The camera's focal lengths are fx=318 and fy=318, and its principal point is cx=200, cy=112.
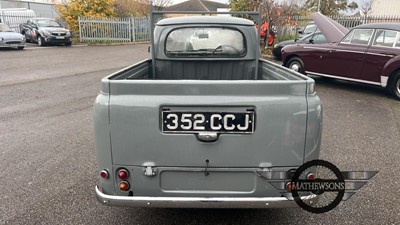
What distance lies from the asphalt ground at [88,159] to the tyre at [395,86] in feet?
0.76

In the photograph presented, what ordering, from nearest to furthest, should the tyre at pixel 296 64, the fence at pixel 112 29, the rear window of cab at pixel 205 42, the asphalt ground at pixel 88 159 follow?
the asphalt ground at pixel 88 159 < the rear window of cab at pixel 205 42 < the tyre at pixel 296 64 < the fence at pixel 112 29

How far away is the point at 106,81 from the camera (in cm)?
241

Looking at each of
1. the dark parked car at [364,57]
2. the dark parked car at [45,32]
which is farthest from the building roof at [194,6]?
the dark parked car at [364,57]

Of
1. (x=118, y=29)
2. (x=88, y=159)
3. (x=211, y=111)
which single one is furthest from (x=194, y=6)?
(x=211, y=111)

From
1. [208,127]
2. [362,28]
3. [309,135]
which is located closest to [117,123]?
[208,127]

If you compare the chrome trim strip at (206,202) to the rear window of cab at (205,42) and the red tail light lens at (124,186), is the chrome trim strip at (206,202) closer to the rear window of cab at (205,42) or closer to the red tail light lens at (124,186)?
the red tail light lens at (124,186)

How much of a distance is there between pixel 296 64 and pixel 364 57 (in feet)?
7.43

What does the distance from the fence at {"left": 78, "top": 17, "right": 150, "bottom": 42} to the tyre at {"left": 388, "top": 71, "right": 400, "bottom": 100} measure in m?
19.3

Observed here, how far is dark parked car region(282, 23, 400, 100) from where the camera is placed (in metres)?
7.75

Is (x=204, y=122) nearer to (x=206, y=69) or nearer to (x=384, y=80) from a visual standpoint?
(x=206, y=69)

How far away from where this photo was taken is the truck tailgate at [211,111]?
93.4 inches

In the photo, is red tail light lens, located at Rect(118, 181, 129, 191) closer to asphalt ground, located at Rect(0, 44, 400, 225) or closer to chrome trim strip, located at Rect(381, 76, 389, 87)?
asphalt ground, located at Rect(0, 44, 400, 225)

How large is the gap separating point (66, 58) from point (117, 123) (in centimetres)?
1384

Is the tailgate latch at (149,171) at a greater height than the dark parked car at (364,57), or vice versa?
the dark parked car at (364,57)
